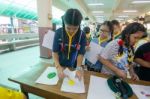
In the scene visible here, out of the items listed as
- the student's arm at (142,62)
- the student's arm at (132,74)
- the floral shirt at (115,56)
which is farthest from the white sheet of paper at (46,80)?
the student's arm at (142,62)

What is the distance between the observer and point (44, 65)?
1543 mm

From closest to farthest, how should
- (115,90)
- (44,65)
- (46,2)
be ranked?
(115,90)
(44,65)
(46,2)

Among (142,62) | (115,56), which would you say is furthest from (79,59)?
(142,62)

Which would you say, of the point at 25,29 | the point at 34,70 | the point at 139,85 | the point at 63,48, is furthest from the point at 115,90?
the point at 25,29

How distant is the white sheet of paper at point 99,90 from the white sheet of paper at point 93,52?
1.22 feet

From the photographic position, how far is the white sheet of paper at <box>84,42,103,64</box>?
5.15 ft

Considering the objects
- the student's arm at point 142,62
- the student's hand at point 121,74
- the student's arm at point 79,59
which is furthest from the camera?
the student's arm at point 142,62

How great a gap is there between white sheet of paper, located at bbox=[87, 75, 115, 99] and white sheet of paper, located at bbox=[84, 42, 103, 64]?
372mm

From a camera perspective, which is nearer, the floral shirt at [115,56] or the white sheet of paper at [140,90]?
the white sheet of paper at [140,90]

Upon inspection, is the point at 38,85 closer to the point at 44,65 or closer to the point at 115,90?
the point at 44,65

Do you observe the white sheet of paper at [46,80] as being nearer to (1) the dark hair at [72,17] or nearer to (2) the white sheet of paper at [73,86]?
(2) the white sheet of paper at [73,86]

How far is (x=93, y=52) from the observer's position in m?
1.60

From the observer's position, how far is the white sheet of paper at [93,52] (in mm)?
1571

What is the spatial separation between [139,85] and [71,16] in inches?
33.3
